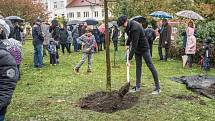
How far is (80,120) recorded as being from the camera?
791 centimetres

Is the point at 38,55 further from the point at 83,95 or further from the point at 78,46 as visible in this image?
the point at 78,46

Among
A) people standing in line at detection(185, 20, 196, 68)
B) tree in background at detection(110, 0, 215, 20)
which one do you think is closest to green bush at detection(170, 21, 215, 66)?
people standing in line at detection(185, 20, 196, 68)

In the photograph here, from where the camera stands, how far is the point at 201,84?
11781mm

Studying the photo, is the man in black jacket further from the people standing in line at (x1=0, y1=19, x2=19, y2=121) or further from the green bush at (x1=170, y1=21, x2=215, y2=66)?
the green bush at (x1=170, y1=21, x2=215, y2=66)

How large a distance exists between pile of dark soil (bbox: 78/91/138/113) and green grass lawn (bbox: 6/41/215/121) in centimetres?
18

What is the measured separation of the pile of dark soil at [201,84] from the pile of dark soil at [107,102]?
2.02 meters

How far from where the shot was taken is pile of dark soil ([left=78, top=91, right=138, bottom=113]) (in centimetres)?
870

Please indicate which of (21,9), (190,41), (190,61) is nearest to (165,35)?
(190,41)

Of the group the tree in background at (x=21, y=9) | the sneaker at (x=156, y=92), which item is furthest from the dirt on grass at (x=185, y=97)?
the tree in background at (x=21, y=9)

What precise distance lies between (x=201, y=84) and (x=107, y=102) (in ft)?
12.7

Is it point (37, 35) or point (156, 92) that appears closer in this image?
point (156, 92)

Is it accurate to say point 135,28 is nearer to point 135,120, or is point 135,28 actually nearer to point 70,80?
point 135,120

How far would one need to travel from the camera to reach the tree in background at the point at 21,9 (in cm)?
4294

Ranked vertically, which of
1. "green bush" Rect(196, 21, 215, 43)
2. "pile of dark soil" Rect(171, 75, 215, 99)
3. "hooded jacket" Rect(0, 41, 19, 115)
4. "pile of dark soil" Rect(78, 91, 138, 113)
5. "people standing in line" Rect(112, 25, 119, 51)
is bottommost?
"pile of dark soil" Rect(171, 75, 215, 99)
